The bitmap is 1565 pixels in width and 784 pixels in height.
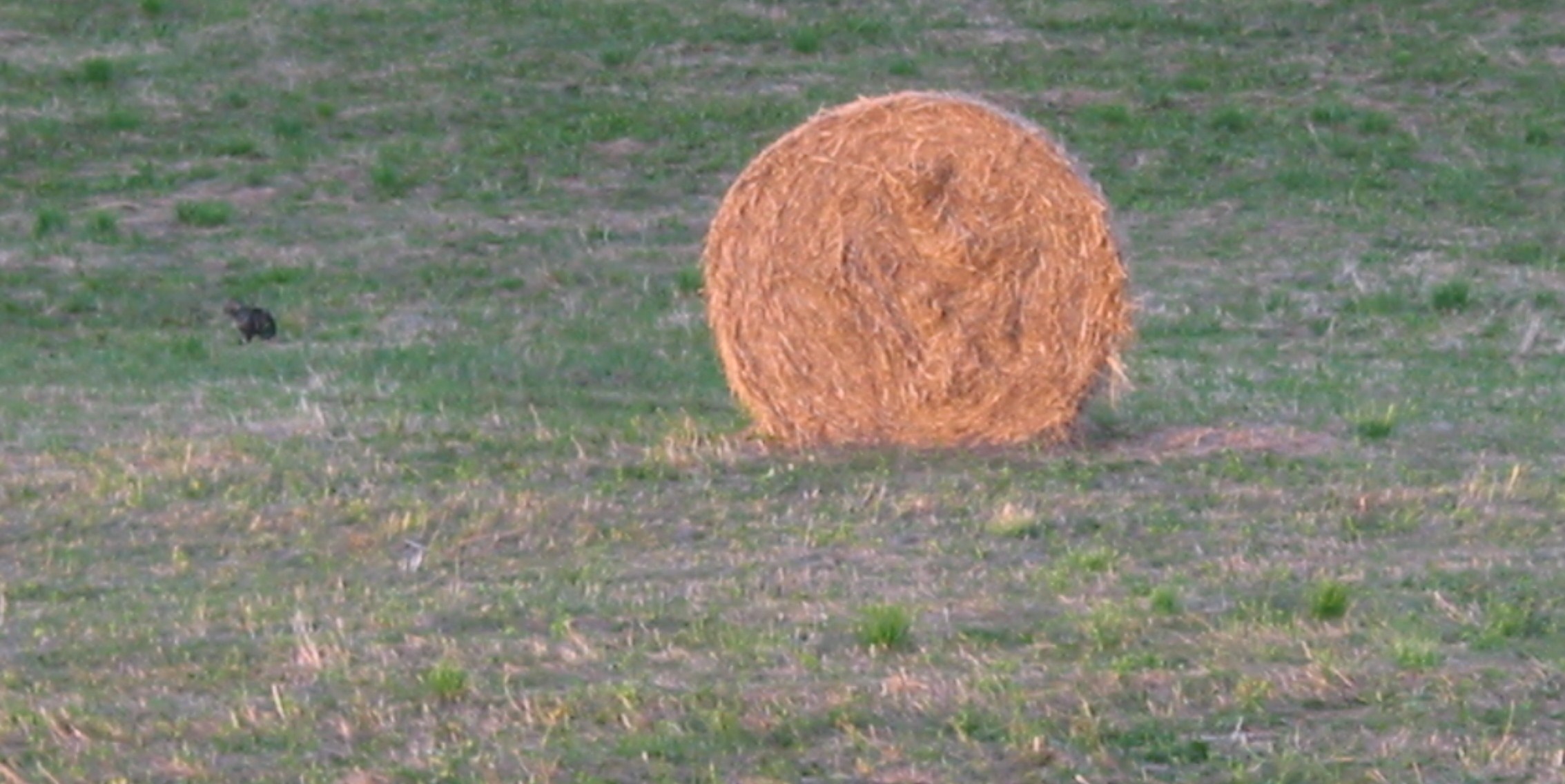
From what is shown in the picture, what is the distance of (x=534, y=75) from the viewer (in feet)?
74.4

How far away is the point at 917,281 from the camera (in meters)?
11.6

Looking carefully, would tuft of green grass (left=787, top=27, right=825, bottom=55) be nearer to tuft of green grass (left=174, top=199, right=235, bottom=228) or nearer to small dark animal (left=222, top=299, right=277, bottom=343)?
tuft of green grass (left=174, top=199, right=235, bottom=228)

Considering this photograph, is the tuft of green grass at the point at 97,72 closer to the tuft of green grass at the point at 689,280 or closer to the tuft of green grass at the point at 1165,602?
the tuft of green grass at the point at 689,280

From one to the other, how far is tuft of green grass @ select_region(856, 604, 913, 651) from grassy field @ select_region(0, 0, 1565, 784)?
43mm

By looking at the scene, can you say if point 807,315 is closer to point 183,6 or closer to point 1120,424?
point 1120,424

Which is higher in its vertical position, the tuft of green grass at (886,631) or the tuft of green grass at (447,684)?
the tuft of green grass at (447,684)

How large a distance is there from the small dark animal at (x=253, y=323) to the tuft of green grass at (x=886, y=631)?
9182mm

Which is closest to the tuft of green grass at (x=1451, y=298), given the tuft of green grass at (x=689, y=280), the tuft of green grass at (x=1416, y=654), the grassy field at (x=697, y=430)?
the grassy field at (x=697, y=430)

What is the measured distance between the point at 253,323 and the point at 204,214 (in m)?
3.48

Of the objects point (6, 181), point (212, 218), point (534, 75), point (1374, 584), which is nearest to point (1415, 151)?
point (534, 75)

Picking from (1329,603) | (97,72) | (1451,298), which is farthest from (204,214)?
(1329,603)

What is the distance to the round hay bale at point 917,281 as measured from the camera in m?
11.4

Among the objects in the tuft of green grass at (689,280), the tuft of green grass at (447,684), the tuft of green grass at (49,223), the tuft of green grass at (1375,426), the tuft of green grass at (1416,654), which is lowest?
the tuft of green grass at (689,280)

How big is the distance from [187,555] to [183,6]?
53.4 feet
